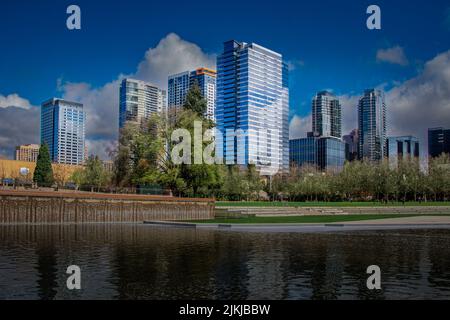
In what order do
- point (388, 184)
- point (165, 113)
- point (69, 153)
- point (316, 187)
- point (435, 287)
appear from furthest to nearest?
1. point (69, 153)
2. point (316, 187)
3. point (388, 184)
4. point (165, 113)
5. point (435, 287)

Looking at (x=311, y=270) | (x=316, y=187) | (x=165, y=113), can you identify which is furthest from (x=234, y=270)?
(x=316, y=187)

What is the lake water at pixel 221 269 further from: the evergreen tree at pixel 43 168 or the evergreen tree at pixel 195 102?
the evergreen tree at pixel 43 168

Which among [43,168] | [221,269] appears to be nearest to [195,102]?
[43,168]

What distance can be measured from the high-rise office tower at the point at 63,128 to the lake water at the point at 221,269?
15678 centimetres

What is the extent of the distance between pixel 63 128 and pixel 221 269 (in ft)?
616

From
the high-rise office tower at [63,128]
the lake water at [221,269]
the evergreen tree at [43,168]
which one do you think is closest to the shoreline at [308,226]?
the lake water at [221,269]

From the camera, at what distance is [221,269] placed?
14008 mm

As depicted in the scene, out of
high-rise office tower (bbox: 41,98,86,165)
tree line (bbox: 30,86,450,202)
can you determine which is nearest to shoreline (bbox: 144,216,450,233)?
tree line (bbox: 30,86,450,202)

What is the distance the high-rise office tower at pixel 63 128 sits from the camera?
174 metres
